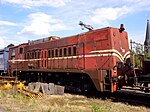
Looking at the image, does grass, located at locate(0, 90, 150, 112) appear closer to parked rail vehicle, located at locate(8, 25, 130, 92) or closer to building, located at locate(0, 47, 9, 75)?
parked rail vehicle, located at locate(8, 25, 130, 92)

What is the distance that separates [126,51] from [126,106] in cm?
446

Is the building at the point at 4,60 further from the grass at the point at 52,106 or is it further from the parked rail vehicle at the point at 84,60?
the grass at the point at 52,106

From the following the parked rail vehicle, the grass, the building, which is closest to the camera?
the grass

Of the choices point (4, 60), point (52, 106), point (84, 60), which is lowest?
point (52, 106)

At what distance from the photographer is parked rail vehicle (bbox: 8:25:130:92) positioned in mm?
13798

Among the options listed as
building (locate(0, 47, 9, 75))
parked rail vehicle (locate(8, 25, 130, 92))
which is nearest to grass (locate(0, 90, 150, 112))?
parked rail vehicle (locate(8, 25, 130, 92))

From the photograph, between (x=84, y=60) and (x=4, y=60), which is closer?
(x=84, y=60)

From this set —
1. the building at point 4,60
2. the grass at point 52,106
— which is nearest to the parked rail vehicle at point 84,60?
the grass at point 52,106

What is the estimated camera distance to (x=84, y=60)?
50.9 feet

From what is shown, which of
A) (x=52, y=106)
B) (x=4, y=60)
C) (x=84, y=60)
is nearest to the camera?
(x=52, y=106)

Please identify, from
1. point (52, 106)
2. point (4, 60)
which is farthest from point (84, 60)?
point (4, 60)

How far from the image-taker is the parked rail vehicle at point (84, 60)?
1380cm

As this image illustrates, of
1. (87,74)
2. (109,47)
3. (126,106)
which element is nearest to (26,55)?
(87,74)

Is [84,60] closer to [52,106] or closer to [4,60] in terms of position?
[52,106]
